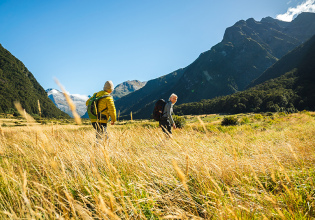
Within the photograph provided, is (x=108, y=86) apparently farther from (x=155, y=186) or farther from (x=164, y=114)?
(x=155, y=186)

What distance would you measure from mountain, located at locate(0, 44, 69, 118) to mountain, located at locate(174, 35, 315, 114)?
10393cm

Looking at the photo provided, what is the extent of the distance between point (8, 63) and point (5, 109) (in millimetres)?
72890

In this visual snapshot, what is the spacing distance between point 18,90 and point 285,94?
6915 inches

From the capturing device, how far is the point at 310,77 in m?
96.3

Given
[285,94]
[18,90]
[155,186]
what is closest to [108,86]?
[155,186]

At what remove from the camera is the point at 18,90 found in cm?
12119

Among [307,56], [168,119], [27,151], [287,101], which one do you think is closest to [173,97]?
[168,119]

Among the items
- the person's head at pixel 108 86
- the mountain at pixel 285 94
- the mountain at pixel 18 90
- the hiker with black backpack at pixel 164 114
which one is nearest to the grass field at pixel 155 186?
the person's head at pixel 108 86

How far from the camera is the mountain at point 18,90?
10418cm

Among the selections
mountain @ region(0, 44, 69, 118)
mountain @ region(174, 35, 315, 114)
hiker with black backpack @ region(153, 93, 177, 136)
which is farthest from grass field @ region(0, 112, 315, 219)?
mountain @ region(0, 44, 69, 118)

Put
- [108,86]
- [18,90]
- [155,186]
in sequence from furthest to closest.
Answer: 1. [18,90]
2. [108,86]
3. [155,186]

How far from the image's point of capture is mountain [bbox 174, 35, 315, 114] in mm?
77312

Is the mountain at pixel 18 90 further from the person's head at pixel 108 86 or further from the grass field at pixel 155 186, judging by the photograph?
the grass field at pixel 155 186

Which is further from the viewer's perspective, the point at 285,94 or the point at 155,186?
the point at 285,94
